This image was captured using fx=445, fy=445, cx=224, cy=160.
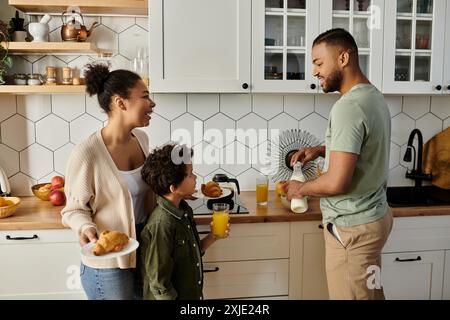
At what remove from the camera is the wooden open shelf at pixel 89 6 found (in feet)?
6.72

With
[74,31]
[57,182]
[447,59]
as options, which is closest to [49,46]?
[74,31]

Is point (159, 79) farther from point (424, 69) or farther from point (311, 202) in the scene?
point (424, 69)

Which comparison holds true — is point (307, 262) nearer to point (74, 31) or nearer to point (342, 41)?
point (342, 41)

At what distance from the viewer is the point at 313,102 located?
8.37 ft

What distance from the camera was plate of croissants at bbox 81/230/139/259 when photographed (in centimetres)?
137

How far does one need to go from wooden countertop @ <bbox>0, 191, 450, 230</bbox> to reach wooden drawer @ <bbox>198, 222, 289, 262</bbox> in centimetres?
4

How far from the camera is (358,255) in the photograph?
1.67 m

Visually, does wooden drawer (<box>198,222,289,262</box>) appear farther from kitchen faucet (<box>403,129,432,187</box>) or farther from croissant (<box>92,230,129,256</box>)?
kitchen faucet (<box>403,129,432,187</box>)

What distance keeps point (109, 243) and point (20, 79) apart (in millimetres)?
1250

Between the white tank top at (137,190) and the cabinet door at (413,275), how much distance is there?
1210mm

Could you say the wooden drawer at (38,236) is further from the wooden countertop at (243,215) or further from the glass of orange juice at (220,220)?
the glass of orange juice at (220,220)

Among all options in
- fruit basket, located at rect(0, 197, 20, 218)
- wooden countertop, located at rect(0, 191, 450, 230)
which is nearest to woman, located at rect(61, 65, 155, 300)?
wooden countertop, located at rect(0, 191, 450, 230)

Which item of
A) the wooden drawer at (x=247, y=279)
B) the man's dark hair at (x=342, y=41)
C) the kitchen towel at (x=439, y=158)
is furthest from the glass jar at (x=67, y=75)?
the kitchen towel at (x=439, y=158)
